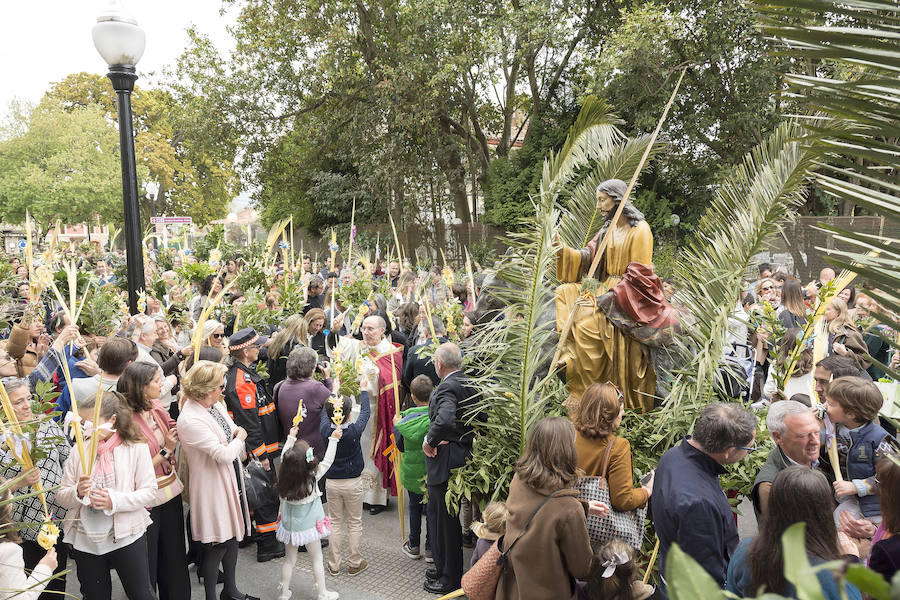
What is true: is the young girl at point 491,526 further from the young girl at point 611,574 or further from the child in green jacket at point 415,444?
the child in green jacket at point 415,444

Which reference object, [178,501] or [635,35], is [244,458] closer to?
[178,501]

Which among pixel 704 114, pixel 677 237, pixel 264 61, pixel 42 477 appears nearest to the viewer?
pixel 42 477

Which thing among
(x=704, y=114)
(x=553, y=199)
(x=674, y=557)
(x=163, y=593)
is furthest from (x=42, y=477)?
(x=704, y=114)

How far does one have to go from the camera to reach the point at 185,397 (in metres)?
4.36

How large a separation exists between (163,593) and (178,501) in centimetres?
66

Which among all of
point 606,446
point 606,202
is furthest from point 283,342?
point 606,446

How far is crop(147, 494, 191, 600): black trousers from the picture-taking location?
4.41 metres

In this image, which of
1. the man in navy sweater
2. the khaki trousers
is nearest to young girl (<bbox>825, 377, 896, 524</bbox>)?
the man in navy sweater

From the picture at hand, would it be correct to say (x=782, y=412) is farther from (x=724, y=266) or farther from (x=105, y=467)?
(x=105, y=467)

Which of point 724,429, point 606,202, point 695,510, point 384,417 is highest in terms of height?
point 606,202

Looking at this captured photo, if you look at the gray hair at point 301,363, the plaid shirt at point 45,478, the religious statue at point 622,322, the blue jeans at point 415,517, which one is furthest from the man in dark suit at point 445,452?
the plaid shirt at point 45,478

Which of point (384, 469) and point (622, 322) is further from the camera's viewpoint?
point (384, 469)

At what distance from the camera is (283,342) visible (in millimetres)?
6539

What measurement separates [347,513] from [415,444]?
796 mm
